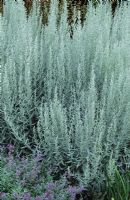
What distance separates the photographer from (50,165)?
2666 millimetres

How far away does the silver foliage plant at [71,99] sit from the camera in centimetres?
260

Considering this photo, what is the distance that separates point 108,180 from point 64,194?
0.29m

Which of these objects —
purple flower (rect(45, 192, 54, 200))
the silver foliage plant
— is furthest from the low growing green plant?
purple flower (rect(45, 192, 54, 200))

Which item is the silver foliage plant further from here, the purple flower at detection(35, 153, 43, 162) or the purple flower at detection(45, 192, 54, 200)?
the purple flower at detection(45, 192, 54, 200)

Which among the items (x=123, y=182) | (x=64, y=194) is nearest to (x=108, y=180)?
(x=123, y=182)

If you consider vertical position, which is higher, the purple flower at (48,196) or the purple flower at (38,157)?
the purple flower at (38,157)

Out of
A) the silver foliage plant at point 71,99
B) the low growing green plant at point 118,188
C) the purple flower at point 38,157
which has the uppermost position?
the silver foliage plant at point 71,99

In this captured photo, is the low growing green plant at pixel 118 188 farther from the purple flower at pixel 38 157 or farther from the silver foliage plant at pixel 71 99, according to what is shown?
the purple flower at pixel 38 157

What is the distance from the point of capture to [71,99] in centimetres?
291

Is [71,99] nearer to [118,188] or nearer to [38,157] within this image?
[38,157]

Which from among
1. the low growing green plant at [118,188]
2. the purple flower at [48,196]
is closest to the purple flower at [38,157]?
the purple flower at [48,196]

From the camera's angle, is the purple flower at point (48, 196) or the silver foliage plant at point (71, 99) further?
the silver foliage plant at point (71, 99)

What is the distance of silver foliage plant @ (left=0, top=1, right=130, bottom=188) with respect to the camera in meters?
2.60

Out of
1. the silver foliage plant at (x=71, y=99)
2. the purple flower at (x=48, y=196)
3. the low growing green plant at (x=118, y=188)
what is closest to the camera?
the purple flower at (x=48, y=196)
